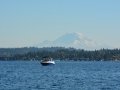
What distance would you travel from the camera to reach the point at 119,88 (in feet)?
302

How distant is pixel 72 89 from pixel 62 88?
2.88m

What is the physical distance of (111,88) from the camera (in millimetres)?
92500

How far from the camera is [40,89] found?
297 ft

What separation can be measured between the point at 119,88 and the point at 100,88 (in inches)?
126

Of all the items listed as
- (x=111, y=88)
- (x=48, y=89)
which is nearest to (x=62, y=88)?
(x=48, y=89)

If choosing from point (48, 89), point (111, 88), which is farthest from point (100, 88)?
point (48, 89)

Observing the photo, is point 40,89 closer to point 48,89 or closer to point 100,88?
point 48,89

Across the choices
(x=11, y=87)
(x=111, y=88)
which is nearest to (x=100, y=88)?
(x=111, y=88)

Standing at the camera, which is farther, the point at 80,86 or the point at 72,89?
the point at 80,86

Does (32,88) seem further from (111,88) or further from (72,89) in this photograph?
(111,88)

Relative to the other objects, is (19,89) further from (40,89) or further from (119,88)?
(119,88)

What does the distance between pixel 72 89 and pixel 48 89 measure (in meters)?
4.40

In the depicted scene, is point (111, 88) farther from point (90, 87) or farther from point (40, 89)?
point (40, 89)

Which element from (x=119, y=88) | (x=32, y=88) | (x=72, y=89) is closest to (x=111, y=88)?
(x=119, y=88)
